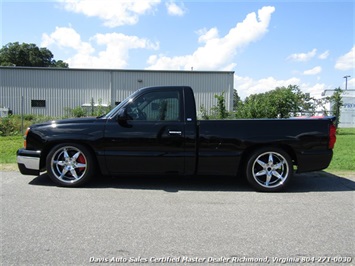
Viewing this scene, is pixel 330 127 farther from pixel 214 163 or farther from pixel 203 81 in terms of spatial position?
pixel 203 81

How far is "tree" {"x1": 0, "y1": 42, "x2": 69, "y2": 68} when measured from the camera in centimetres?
6375

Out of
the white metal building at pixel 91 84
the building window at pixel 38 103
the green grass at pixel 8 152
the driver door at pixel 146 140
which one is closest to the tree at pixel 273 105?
the white metal building at pixel 91 84

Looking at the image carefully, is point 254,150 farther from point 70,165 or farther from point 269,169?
point 70,165

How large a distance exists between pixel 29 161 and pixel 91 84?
23.6m

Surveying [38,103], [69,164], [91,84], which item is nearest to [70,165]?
[69,164]

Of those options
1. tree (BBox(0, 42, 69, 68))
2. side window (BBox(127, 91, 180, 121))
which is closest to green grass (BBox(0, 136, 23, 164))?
side window (BBox(127, 91, 180, 121))

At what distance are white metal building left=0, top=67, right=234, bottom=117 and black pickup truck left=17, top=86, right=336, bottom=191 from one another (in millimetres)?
22647

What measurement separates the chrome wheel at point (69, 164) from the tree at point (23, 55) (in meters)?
65.7

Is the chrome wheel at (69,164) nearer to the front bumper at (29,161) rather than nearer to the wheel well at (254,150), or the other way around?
the front bumper at (29,161)

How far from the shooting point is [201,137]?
17.1ft

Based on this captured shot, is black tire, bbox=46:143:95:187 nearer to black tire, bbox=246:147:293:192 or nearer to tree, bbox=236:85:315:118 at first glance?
black tire, bbox=246:147:293:192

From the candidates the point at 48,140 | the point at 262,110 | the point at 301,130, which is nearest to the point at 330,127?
the point at 301,130

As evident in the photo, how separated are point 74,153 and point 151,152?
54.3 inches

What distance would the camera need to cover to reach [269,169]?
5.29m
